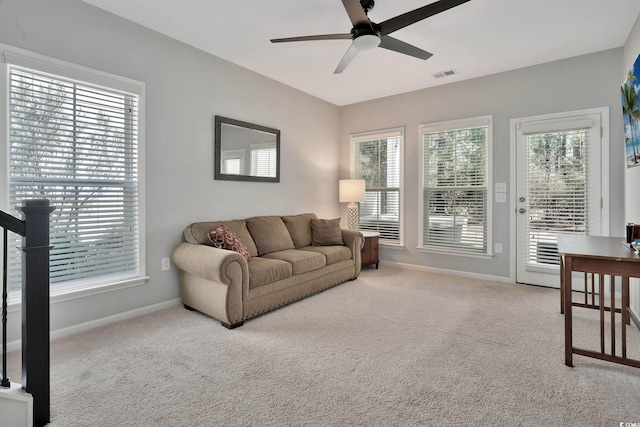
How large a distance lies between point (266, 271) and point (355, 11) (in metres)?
2.16

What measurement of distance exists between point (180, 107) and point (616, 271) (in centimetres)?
368

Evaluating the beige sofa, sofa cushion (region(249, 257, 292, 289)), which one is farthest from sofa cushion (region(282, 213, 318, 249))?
sofa cushion (region(249, 257, 292, 289))

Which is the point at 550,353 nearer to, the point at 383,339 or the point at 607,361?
the point at 607,361

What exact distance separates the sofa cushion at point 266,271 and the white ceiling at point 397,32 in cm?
217

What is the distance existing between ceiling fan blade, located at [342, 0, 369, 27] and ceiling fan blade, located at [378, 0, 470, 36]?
18 centimetres

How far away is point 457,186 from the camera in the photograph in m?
4.45

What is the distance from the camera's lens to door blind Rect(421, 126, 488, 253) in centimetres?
429

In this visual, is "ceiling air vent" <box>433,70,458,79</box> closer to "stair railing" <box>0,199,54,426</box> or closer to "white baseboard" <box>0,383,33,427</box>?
"stair railing" <box>0,199,54,426</box>

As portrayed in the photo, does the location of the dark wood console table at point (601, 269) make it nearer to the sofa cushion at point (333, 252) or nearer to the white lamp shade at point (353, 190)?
the sofa cushion at point (333, 252)

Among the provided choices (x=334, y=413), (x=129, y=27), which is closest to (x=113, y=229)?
(x=129, y=27)

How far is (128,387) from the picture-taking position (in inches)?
72.4

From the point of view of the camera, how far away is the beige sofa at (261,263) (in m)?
2.70

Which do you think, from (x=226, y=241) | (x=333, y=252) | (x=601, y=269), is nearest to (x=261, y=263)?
(x=226, y=241)

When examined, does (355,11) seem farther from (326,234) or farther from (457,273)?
(457,273)
